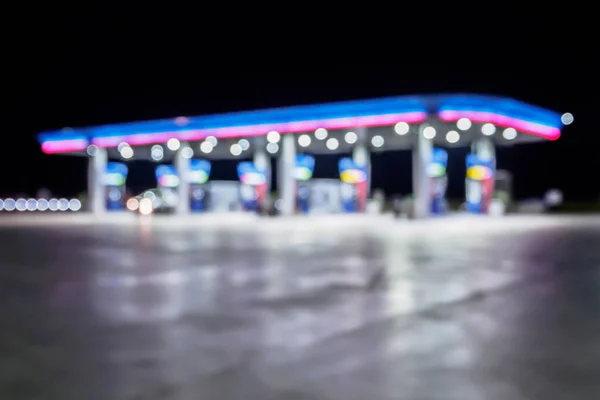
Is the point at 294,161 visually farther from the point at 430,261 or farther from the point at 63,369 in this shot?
the point at 63,369

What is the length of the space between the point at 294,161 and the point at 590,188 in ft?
77.9

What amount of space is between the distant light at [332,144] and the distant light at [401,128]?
5.09 meters

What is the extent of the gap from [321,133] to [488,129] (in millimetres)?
8490

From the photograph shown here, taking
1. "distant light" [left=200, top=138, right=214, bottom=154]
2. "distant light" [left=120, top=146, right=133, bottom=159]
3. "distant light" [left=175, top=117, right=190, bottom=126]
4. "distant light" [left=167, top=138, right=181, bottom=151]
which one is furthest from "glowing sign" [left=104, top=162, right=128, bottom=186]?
"distant light" [left=175, top=117, right=190, bottom=126]

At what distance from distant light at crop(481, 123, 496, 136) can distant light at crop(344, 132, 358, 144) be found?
6542 millimetres

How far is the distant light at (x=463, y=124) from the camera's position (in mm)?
25819

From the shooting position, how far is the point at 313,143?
35156 millimetres

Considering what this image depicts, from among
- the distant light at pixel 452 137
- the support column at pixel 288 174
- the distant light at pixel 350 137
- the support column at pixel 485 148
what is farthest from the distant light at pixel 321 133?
the support column at pixel 485 148

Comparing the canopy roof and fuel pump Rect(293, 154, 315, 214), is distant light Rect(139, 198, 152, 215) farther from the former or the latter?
fuel pump Rect(293, 154, 315, 214)

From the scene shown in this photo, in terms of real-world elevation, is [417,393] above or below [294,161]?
below

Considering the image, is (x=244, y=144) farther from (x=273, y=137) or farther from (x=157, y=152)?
(x=157, y=152)

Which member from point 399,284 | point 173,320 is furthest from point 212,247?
point 173,320

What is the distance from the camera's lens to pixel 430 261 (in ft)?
31.0

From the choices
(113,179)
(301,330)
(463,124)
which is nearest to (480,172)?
(463,124)
